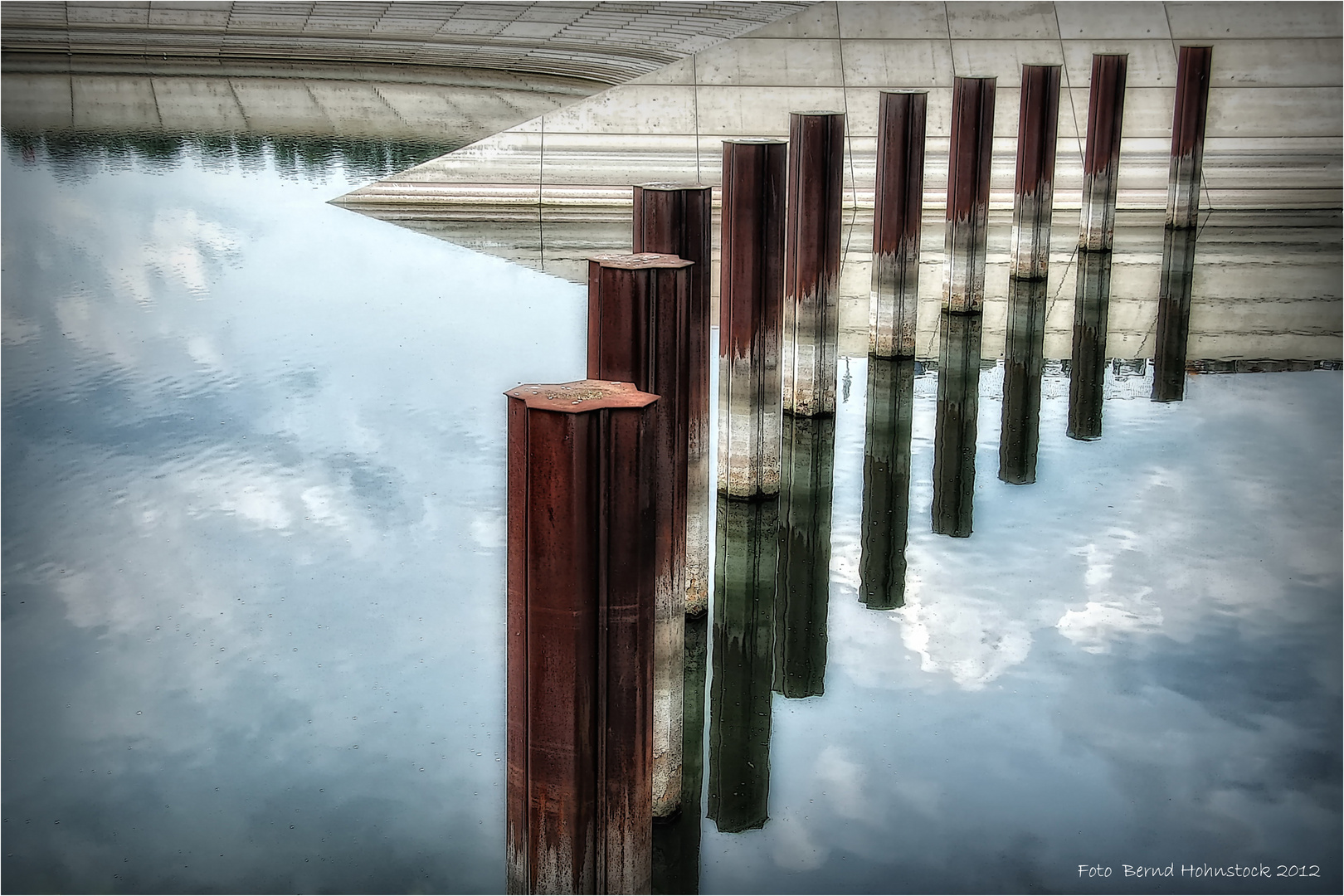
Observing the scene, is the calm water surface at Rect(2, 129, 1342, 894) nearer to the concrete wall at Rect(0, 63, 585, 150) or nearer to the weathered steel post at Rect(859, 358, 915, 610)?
the weathered steel post at Rect(859, 358, 915, 610)

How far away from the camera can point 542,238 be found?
19.2 m

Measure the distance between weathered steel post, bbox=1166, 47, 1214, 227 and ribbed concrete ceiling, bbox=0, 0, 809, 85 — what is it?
21.8ft

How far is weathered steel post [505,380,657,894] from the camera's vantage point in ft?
14.9

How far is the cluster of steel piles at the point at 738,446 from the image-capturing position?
466cm

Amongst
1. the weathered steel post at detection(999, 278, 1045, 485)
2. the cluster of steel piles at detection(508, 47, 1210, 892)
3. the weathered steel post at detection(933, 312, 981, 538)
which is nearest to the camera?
the cluster of steel piles at detection(508, 47, 1210, 892)

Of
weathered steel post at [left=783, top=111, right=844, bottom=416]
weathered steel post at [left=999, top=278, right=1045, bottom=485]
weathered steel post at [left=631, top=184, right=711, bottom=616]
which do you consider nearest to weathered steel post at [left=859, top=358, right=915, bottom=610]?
weathered steel post at [left=999, top=278, right=1045, bottom=485]

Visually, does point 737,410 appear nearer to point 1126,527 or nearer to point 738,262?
point 738,262

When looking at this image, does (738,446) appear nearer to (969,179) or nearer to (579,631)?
(579,631)

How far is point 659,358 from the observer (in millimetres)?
6641

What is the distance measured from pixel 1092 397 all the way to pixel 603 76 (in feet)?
46.1

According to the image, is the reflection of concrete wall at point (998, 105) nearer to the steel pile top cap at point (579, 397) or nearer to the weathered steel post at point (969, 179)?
the weathered steel post at point (969, 179)

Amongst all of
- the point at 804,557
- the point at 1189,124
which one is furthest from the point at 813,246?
the point at 1189,124

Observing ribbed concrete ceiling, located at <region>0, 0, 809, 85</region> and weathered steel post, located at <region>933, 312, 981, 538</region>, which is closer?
weathered steel post, located at <region>933, 312, 981, 538</region>

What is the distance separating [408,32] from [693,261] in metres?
20.7
